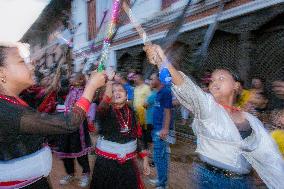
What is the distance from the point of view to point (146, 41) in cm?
222

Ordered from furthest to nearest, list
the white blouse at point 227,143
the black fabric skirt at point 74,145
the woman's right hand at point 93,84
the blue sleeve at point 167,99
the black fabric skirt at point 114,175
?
the black fabric skirt at point 74,145 → the blue sleeve at point 167,99 → the black fabric skirt at point 114,175 → the white blouse at point 227,143 → the woman's right hand at point 93,84

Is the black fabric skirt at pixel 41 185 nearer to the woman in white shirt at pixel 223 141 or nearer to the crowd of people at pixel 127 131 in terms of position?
the crowd of people at pixel 127 131

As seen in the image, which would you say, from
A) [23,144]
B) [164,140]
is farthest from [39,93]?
[23,144]

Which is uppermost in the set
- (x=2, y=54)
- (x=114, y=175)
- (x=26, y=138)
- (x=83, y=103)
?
(x=2, y=54)

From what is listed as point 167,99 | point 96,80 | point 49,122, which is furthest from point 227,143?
point 167,99

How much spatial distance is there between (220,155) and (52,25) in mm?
19304

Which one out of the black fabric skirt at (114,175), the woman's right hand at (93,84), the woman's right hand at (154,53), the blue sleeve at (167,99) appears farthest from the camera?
the blue sleeve at (167,99)

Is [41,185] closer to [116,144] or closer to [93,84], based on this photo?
[93,84]

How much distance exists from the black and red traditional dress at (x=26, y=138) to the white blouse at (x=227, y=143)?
83 cm

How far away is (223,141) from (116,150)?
1.45 m

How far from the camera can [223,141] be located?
8.03 feet

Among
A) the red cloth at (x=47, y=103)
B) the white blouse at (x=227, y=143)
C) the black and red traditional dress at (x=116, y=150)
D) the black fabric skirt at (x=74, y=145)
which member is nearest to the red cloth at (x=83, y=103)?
the white blouse at (x=227, y=143)

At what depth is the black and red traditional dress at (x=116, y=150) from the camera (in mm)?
3488

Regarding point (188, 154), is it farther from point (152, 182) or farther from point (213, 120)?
point (213, 120)
